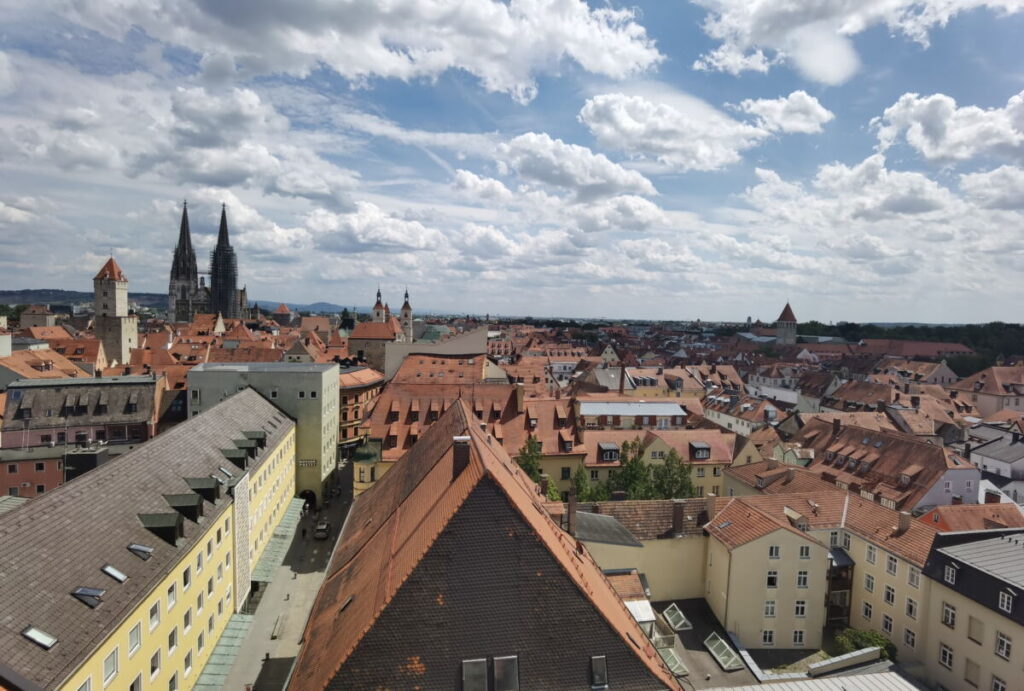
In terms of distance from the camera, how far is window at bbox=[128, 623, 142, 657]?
20.1 m

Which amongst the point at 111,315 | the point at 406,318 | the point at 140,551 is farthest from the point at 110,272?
the point at 140,551

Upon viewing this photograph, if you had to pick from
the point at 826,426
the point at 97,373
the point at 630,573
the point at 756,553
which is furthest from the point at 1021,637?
the point at 97,373

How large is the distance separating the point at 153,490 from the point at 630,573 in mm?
22143

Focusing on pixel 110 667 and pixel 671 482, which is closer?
pixel 110 667

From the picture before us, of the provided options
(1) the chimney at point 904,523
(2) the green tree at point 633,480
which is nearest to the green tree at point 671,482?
(2) the green tree at point 633,480

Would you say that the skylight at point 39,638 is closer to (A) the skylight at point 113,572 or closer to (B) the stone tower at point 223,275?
(A) the skylight at point 113,572

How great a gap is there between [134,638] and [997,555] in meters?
37.2

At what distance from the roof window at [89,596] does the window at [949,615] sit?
120 ft

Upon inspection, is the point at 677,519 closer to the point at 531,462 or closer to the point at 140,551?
the point at 531,462

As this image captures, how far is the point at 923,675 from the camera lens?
31578 millimetres

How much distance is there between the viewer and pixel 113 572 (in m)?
20.6

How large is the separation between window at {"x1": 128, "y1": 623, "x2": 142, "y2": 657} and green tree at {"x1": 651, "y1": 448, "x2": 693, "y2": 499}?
3192 cm

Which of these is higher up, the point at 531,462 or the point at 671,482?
the point at 531,462

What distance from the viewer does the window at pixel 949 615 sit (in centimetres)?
3030
